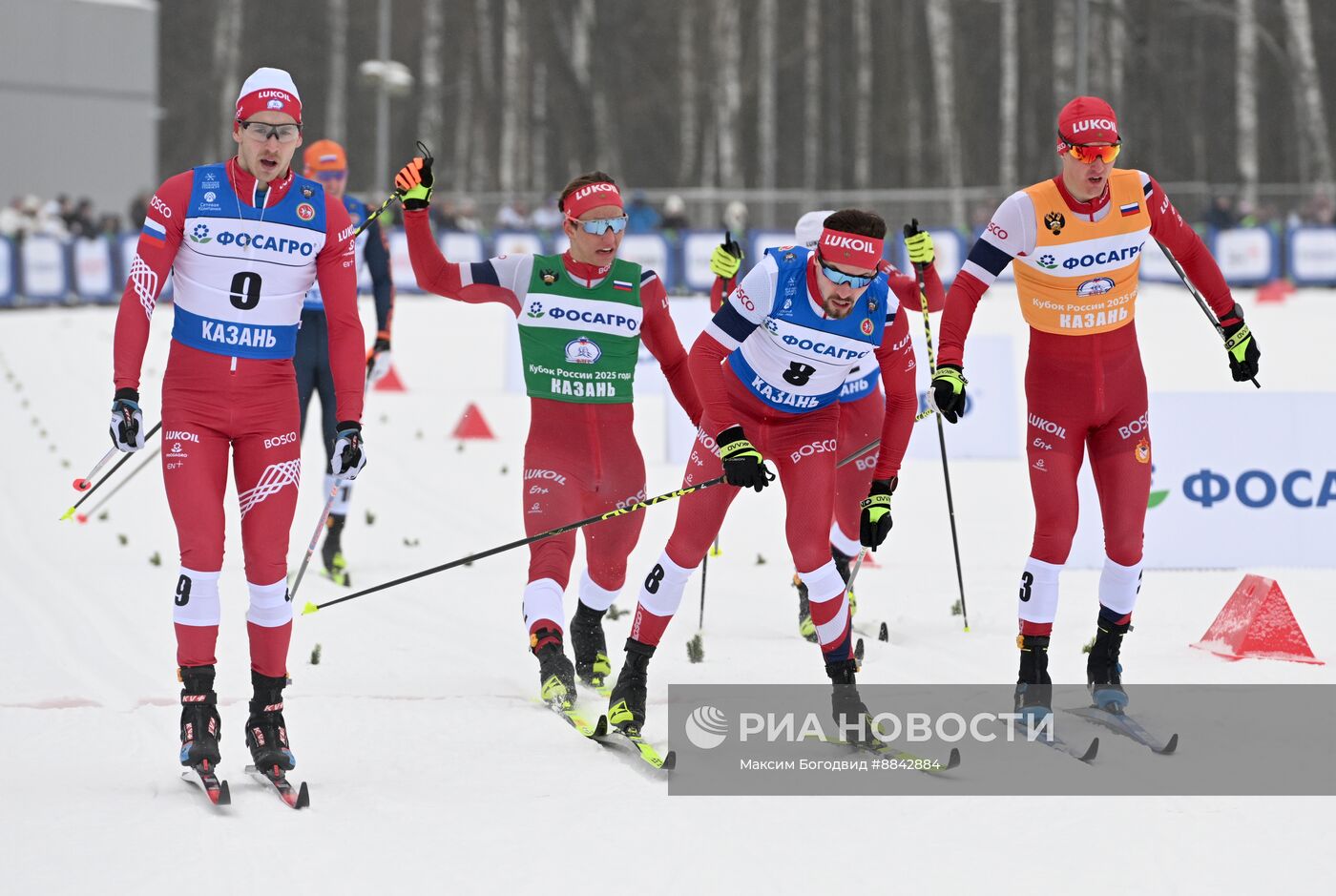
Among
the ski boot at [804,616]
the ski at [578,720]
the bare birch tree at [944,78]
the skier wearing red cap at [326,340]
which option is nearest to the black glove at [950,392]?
the ski at [578,720]

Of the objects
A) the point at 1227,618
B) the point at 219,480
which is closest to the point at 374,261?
the point at 219,480

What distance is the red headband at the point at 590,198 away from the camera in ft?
22.9

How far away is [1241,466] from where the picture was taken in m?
9.77

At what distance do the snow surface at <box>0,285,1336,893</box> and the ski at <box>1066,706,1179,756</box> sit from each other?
4.5 inches

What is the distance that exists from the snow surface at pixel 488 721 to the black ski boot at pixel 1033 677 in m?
0.34

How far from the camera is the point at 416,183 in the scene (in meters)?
6.86

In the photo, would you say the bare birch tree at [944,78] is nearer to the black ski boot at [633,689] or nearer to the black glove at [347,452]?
the black ski boot at [633,689]

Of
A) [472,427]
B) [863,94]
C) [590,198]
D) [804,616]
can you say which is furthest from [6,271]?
[863,94]

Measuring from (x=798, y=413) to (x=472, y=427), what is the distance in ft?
29.9

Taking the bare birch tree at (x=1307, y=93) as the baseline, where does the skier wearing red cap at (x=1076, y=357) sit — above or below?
below

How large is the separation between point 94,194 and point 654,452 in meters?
28.6

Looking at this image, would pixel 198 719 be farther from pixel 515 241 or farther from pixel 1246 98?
pixel 1246 98

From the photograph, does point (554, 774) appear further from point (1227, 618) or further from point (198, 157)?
point (198, 157)

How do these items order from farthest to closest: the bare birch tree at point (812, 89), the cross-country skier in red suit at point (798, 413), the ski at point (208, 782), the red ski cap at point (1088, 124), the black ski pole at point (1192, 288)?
the bare birch tree at point (812, 89) < the black ski pole at point (1192, 288) < the red ski cap at point (1088, 124) < the cross-country skier in red suit at point (798, 413) < the ski at point (208, 782)
